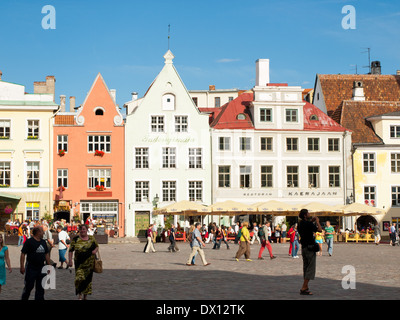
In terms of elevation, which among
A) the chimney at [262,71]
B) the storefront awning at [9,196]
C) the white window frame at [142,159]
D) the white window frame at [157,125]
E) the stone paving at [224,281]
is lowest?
the stone paving at [224,281]

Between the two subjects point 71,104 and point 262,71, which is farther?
point 71,104

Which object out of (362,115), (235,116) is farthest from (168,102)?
(362,115)

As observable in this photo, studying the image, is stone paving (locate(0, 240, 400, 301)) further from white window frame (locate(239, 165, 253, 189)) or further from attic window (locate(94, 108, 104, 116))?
attic window (locate(94, 108, 104, 116))

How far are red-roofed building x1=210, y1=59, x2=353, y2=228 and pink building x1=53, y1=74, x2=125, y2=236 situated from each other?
292 inches

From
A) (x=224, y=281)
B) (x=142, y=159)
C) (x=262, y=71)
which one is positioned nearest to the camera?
(x=224, y=281)

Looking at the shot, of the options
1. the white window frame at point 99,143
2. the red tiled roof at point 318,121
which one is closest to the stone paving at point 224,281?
the white window frame at point 99,143

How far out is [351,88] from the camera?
214 feet

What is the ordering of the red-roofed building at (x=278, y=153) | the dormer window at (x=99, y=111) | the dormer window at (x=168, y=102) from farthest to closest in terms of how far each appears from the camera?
the red-roofed building at (x=278, y=153)
the dormer window at (x=168, y=102)
the dormer window at (x=99, y=111)

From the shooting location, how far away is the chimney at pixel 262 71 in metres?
61.5

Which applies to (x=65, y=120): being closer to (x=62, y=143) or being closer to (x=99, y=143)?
(x=62, y=143)

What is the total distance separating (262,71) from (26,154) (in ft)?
68.7

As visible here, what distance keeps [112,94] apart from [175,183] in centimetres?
1079

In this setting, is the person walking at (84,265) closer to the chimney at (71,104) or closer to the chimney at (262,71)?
the chimney at (262,71)

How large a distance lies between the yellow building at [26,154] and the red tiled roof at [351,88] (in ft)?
80.0
